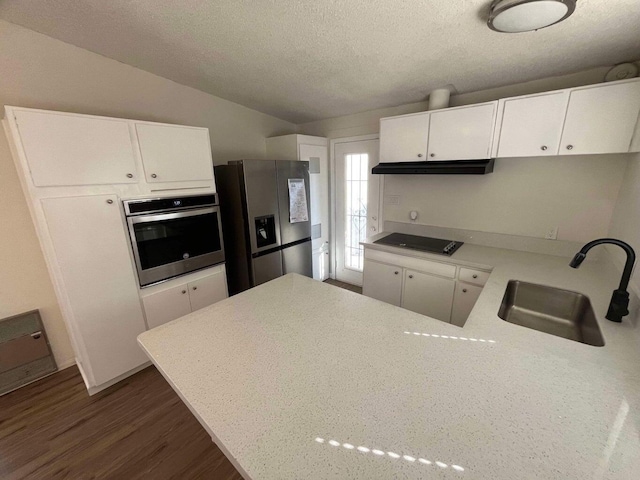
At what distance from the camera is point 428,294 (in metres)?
2.29

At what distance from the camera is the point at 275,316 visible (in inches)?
47.8

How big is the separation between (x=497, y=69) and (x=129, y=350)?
11.3 feet

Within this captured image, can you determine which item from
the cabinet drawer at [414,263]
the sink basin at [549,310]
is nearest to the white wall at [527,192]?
the cabinet drawer at [414,263]

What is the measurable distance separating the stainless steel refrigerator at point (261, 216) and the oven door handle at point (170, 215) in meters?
0.31

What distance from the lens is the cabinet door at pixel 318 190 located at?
3.15 meters

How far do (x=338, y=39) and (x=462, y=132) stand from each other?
1.19 metres

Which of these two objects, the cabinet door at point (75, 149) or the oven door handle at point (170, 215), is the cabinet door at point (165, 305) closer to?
the oven door handle at point (170, 215)

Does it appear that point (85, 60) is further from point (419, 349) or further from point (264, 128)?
point (419, 349)

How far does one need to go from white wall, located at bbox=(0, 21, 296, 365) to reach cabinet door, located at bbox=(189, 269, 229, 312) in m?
1.08

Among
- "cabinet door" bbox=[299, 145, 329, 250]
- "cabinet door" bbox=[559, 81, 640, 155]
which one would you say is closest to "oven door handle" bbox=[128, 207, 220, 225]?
"cabinet door" bbox=[299, 145, 329, 250]

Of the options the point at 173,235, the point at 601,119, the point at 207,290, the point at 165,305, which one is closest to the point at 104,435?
the point at 165,305

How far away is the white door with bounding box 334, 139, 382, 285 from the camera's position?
3.09 metres

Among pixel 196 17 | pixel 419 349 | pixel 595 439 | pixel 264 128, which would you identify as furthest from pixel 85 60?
pixel 595 439

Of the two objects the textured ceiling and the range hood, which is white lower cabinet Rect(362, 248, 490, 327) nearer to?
the range hood
